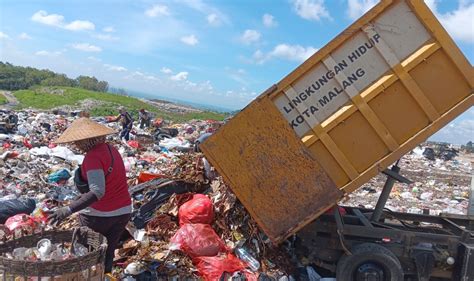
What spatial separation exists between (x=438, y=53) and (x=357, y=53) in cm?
71

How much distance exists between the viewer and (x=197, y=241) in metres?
4.66

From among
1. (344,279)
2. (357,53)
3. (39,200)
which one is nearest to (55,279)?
(344,279)

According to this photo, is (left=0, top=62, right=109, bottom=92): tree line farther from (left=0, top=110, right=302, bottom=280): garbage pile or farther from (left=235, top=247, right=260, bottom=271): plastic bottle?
(left=235, top=247, right=260, bottom=271): plastic bottle

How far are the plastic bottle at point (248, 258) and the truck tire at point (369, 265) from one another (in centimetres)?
80

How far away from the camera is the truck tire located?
4.30 m

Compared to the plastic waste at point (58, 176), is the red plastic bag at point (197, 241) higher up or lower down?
lower down

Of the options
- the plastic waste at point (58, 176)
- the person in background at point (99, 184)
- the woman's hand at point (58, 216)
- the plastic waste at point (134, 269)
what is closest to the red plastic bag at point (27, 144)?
the plastic waste at point (58, 176)

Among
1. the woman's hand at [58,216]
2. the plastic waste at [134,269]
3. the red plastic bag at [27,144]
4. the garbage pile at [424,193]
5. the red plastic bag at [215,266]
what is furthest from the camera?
the red plastic bag at [27,144]

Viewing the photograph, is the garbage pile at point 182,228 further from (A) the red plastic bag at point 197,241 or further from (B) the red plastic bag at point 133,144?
(B) the red plastic bag at point 133,144

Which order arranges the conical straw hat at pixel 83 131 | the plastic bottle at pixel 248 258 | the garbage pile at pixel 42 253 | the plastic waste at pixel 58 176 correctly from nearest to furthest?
the garbage pile at pixel 42 253 < the conical straw hat at pixel 83 131 < the plastic bottle at pixel 248 258 < the plastic waste at pixel 58 176

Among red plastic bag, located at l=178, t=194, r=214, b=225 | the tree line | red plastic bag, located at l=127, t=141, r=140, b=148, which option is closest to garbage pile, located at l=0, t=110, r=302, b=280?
red plastic bag, located at l=178, t=194, r=214, b=225

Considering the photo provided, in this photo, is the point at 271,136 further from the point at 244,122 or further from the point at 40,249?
the point at 40,249

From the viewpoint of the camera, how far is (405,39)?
414 cm

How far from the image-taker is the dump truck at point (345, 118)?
410cm
